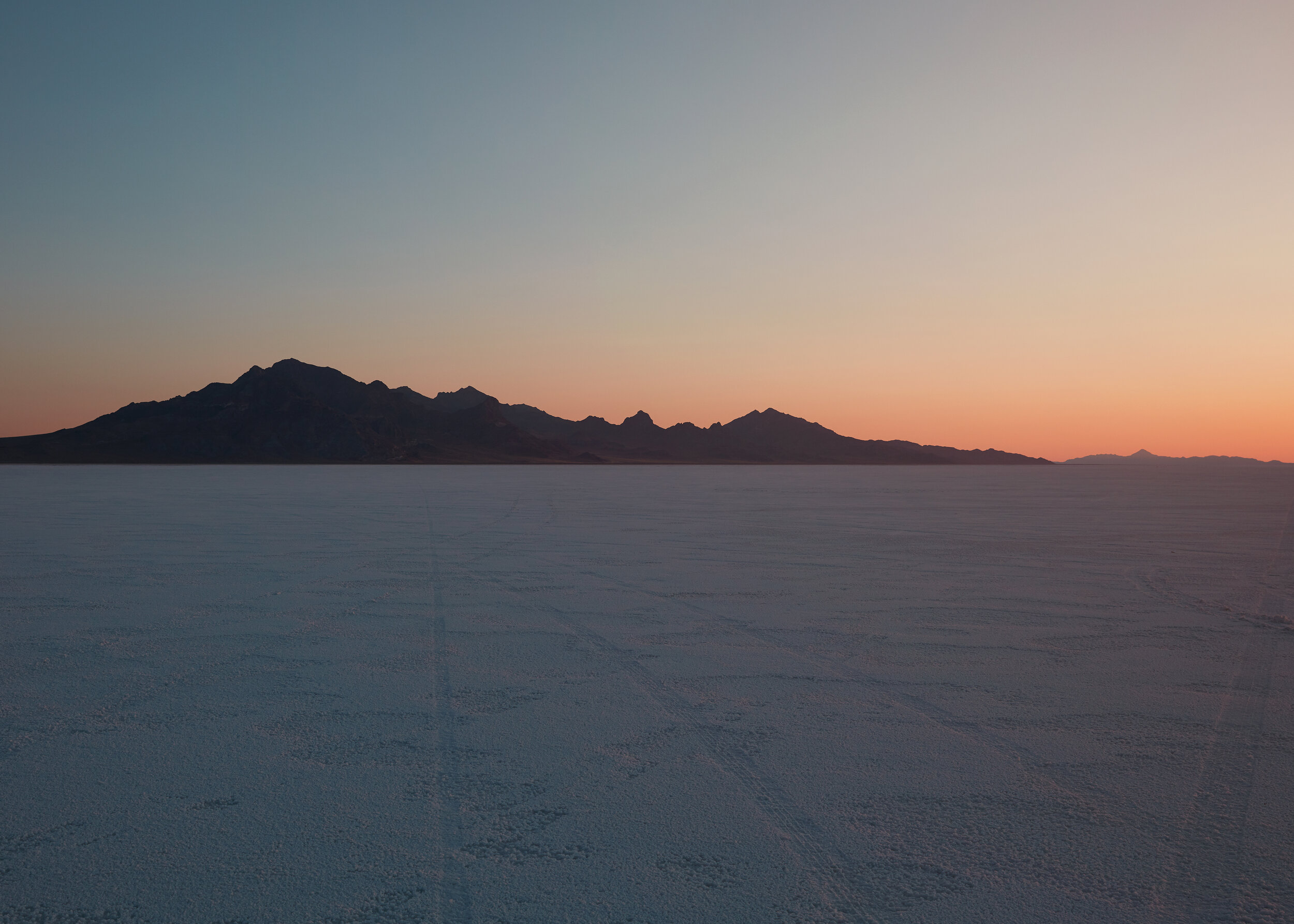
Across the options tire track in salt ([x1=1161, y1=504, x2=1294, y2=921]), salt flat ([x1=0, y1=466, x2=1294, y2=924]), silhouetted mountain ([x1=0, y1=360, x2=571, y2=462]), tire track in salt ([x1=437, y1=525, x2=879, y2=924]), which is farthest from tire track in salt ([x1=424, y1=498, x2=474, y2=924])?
silhouetted mountain ([x1=0, y1=360, x2=571, y2=462])

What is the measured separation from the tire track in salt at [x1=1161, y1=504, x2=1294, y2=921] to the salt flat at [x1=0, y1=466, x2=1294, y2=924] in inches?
0.6

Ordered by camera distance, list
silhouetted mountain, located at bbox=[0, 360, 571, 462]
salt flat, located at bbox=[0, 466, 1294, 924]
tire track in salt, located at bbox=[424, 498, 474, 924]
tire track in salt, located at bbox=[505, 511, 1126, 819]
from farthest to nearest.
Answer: silhouetted mountain, located at bbox=[0, 360, 571, 462]
tire track in salt, located at bbox=[505, 511, 1126, 819]
salt flat, located at bbox=[0, 466, 1294, 924]
tire track in salt, located at bbox=[424, 498, 474, 924]

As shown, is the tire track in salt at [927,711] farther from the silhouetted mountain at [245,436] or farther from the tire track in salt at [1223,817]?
the silhouetted mountain at [245,436]

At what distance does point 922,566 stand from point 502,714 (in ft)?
22.3

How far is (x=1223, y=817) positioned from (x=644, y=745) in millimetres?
2275

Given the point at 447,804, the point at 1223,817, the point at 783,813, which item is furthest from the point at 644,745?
the point at 1223,817

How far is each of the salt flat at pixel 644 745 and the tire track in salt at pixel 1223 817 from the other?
16 mm

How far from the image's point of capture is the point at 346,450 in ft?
557

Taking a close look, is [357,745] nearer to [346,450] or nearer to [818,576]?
[818,576]

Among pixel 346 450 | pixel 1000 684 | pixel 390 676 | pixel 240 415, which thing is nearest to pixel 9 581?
Result: pixel 390 676

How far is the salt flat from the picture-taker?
2.53m

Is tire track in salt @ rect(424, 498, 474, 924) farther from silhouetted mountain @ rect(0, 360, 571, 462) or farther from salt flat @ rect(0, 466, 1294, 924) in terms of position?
silhouetted mountain @ rect(0, 360, 571, 462)

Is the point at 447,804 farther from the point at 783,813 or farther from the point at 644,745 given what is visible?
the point at 783,813

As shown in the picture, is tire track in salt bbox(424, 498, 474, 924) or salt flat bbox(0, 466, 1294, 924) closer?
tire track in salt bbox(424, 498, 474, 924)
